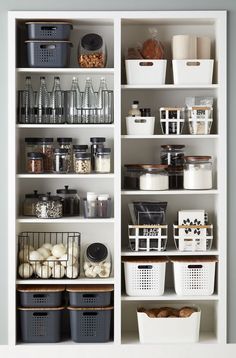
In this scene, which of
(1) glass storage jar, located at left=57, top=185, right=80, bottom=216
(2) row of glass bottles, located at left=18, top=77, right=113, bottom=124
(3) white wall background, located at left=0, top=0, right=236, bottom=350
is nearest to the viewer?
(3) white wall background, located at left=0, top=0, right=236, bottom=350

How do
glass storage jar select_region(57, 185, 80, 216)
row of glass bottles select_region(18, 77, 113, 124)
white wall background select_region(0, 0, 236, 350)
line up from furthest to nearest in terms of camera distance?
1. glass storage jar select_region(57, 185, 80, 216)
2. row of glass bottles select_region(18, 77, 113, 124)
3. white wall background select_region(0, 0, 236, 350)

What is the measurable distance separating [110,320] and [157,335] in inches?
12.3

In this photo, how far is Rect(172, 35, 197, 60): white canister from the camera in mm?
4594

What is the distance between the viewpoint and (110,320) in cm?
468

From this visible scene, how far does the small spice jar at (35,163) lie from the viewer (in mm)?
4598

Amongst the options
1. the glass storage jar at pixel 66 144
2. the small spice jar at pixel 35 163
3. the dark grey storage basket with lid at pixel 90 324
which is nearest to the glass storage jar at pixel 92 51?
the glass storage jar at pixel 66 144

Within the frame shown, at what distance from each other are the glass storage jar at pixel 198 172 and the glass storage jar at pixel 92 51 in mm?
825

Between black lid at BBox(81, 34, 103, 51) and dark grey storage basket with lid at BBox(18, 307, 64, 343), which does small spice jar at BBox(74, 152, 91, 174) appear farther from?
dark grey storage basket with lid at BBox(18, 307, 64, 343)

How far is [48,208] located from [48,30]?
1102 mm

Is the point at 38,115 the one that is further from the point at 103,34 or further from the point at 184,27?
Answer: the point at 184,27

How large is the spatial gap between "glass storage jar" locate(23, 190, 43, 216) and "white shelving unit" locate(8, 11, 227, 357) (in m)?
0.07

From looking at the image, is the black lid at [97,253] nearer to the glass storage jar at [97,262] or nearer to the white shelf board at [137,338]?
the glass storage jar at [97,262]

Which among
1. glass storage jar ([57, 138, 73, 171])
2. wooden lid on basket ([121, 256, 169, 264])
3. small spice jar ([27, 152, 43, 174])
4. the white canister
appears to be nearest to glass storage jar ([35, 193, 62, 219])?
small spice jar ([27, 152, 43, 174])

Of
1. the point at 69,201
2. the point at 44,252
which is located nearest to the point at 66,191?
the point at 69,201
